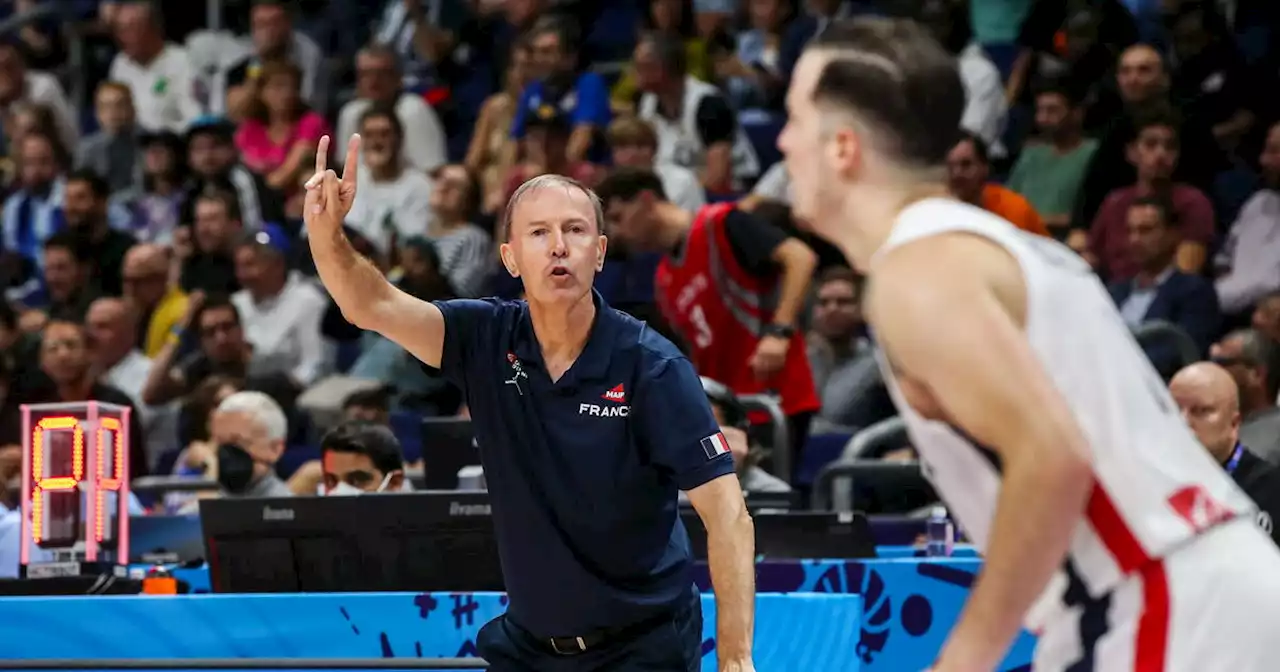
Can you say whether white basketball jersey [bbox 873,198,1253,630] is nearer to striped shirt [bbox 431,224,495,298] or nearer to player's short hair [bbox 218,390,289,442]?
player's short hair [bbox 218,390,289,442]

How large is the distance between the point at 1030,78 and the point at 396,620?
740 cm

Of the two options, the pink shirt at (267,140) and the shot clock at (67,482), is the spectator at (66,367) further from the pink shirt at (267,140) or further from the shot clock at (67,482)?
the shot clock at (67,482)

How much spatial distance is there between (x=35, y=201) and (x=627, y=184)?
6.36 meters

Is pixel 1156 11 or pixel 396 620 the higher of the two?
pixel 1156 11

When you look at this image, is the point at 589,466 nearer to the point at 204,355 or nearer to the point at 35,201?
the point at 204,355

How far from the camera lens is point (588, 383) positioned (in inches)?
181

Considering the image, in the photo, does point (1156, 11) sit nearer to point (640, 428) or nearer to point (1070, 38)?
point (1070, 38)

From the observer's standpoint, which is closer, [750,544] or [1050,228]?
[750,544]

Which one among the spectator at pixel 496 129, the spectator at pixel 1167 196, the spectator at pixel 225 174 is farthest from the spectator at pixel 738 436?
the spectator at pixel 225 174

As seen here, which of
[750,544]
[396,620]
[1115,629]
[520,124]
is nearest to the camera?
[1115,629]

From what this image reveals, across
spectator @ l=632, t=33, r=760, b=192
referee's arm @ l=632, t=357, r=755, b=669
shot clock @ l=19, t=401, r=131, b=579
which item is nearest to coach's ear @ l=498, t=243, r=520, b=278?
referee's arm @ l=632, t=357, r=755, b=669

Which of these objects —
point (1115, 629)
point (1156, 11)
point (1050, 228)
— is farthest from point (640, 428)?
point (1156, 11)

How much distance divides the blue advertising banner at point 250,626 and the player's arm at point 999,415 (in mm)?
3303

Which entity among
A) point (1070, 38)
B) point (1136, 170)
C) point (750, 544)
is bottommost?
point (750, 544)
